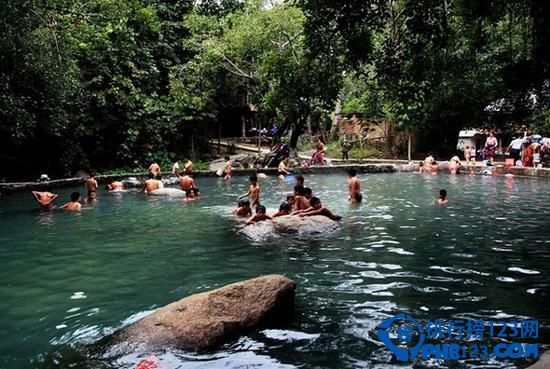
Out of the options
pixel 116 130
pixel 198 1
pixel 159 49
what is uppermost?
pixel 198 1

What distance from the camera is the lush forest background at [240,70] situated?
29.7 feet

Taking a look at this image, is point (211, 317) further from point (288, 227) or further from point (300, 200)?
point (300, 200)

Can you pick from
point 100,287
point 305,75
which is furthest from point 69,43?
point 100,287

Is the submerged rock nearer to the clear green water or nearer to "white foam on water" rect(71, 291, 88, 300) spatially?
the clear green water

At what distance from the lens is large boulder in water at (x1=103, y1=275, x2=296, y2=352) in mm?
5445

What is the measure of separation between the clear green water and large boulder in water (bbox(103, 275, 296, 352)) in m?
0.17

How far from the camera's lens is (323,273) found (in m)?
8.44

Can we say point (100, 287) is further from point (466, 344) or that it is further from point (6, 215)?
point (6, 215)

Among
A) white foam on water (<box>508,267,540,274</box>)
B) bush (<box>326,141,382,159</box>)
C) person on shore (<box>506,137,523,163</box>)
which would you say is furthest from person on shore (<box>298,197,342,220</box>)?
bush (<box>326,141,382,159</box>)

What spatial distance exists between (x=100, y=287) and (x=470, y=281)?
18.1ft

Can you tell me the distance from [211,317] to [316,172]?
2112 centimetres

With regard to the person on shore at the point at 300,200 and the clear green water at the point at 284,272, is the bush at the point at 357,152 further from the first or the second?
the person on shore at the point at 300,200

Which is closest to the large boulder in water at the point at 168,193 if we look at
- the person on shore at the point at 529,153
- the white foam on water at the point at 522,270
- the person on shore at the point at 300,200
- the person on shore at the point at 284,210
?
the person on shore at the point at 284,210

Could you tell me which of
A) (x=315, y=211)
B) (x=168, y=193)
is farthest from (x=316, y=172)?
(x=315, y=211)
